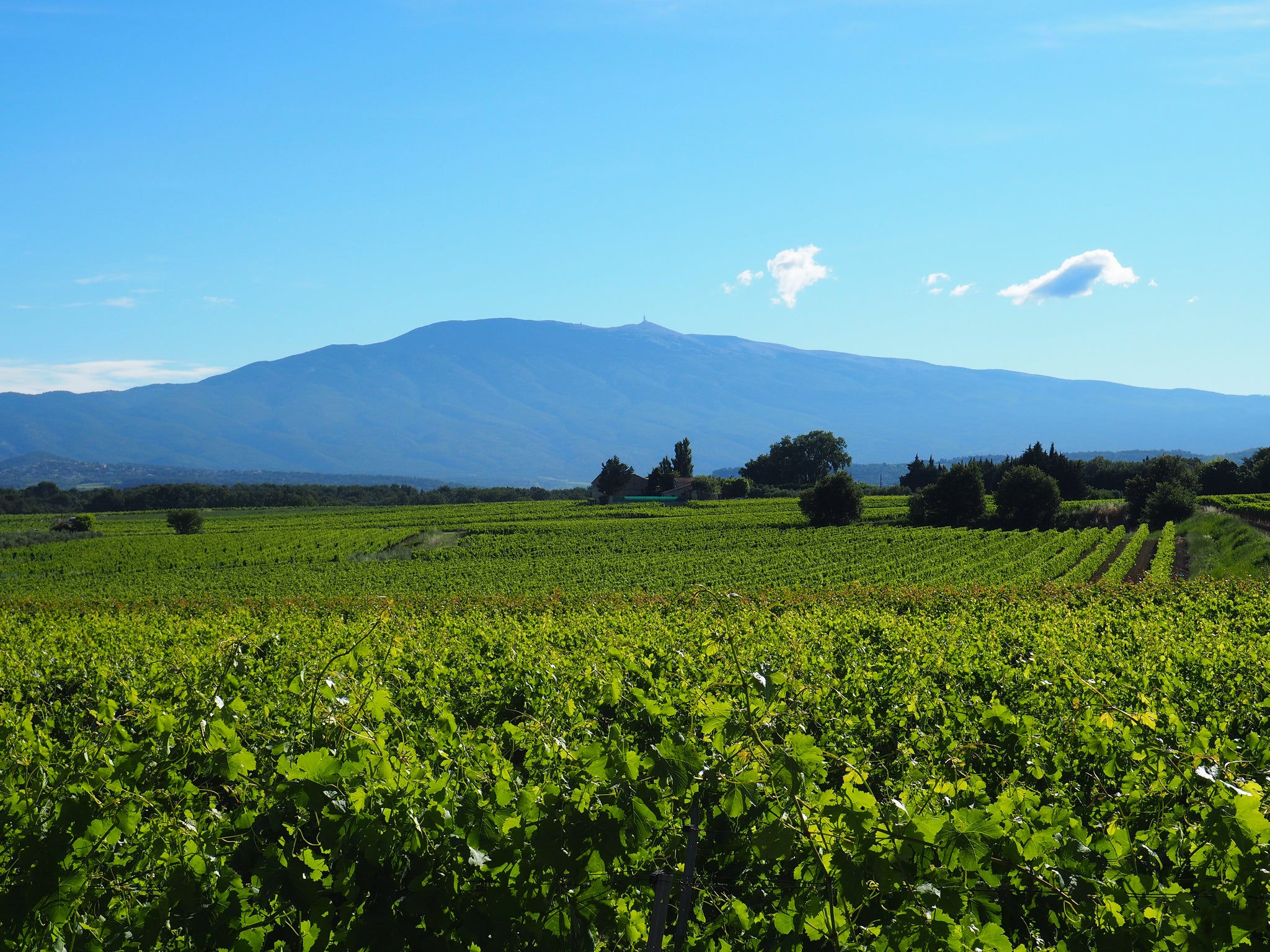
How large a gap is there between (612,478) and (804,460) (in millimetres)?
28640

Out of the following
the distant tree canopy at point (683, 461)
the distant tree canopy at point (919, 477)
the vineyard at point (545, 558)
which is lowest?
the vineyard at point (545, 558)

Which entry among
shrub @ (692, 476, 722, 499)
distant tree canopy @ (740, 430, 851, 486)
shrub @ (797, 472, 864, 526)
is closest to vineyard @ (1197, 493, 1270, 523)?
shrub @ (797, 472, 864, 526)

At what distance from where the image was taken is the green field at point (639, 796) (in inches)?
Answer: 98.6

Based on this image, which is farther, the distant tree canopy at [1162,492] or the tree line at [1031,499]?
the tree line at [1031,499]

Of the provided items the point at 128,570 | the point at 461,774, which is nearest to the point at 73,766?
the point at 461,774

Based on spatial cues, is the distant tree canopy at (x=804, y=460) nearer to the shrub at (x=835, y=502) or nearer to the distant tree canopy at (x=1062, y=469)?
the distant tree canopy at (x=1062, y=469)

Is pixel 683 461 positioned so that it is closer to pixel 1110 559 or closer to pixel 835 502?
pixel 835 502

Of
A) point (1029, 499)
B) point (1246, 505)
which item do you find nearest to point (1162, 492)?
point (1246, 505)

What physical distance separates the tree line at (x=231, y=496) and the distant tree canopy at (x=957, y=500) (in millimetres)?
58269

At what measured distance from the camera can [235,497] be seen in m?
110

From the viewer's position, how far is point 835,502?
210ft

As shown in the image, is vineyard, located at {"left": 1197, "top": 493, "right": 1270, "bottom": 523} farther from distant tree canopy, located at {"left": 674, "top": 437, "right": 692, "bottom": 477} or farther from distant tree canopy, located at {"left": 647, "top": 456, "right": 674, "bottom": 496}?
distant tree canopy, located at {"left": 674, "top": 437, "right": 692, "bottom": 477}

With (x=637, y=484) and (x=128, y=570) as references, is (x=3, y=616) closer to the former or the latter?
(x=128, y=570)

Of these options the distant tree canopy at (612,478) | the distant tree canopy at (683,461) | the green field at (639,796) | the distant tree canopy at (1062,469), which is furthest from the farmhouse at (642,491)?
the green field at (639,796)
